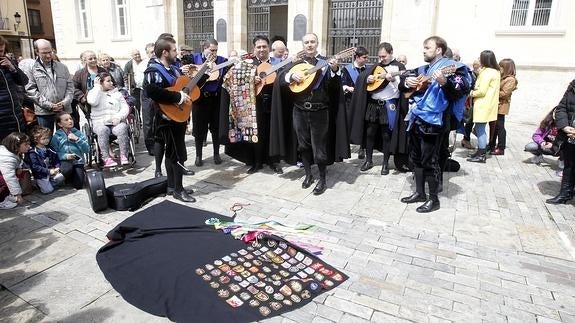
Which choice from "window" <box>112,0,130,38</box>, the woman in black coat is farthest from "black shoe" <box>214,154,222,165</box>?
"window" <box>112,0,130,38</box>

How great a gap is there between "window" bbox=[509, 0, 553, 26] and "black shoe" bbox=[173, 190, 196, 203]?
9.66 metres

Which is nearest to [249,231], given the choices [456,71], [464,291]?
[464,291]

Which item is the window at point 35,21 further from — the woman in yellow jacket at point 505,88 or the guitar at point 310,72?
the woman in yellow jacket at point 505,88

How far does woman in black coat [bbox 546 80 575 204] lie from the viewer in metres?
4.63

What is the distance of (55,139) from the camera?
5070mm

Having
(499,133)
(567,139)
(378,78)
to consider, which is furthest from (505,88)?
(378,78)

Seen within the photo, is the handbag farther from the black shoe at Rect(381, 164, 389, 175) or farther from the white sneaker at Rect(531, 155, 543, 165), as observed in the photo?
the white sneaker at Rect(531, 155, 543, 165)

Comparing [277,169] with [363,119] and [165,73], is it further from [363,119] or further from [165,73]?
[165,73]

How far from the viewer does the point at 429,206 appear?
14.6ft

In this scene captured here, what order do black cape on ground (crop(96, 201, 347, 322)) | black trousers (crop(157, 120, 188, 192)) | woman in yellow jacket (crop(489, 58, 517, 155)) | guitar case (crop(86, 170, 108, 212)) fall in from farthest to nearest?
1. woman in yellow jacket (crop(489, 58, 517, 155))
2. black trousers (crop(157, 120, 188, 192))
3. guitar case (crop(86, 170, 108, 212))
4. black cape on ground (crop(96, 201, 347, 322))

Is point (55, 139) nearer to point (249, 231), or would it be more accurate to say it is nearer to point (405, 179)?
point (249, 231)

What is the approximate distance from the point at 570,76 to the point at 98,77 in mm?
10340

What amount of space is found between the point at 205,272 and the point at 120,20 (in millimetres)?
17943

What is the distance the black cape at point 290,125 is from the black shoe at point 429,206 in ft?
4.32
